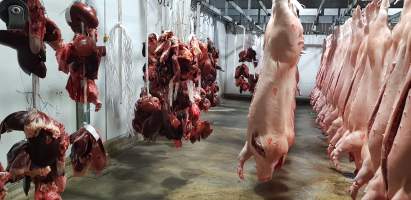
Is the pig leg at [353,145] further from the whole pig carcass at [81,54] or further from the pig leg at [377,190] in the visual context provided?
the whole pig carcass at [81,54]

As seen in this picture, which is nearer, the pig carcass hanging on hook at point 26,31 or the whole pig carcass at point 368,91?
the pig carcass hanging on hook at point 26,31

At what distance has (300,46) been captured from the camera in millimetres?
2420

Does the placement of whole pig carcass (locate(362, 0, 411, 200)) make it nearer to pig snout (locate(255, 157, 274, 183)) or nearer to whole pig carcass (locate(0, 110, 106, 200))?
pig snout (locate(255, 157, 274, 183))

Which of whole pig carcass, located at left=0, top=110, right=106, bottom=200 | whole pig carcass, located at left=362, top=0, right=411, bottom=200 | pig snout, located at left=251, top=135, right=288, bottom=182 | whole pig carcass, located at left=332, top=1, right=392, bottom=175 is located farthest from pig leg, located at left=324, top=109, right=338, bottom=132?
whole pig carcass, located at left=0, top=110, right=106, bottom=200

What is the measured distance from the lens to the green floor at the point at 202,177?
3350mm

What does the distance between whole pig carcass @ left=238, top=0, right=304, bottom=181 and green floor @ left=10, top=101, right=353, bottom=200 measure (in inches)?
41.2

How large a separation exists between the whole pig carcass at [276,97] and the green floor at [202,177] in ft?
3.44

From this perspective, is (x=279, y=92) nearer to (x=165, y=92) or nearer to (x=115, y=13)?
(x=165, y=92)

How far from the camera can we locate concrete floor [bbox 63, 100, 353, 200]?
335 centimetres

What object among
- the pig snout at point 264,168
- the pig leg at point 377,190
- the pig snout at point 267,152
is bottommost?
the pig snout at point 264,168

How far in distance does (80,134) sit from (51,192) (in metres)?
0.53

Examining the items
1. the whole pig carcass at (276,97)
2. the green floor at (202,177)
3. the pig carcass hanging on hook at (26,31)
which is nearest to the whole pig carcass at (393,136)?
the whole pig carcass at (276,97)

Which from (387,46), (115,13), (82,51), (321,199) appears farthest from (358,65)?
(115,13)

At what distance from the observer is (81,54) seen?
235 centimetres
